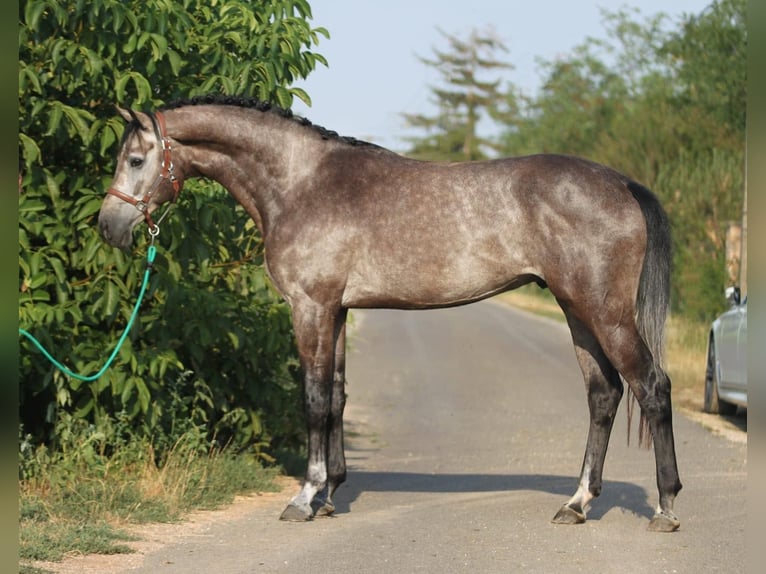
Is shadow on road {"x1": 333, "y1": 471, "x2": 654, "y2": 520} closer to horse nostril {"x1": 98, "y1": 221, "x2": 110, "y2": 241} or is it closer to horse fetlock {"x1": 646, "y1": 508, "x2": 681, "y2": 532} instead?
horse fetlock {"x1": 646, "y1": 508, "x2": 681, "y2": 532}

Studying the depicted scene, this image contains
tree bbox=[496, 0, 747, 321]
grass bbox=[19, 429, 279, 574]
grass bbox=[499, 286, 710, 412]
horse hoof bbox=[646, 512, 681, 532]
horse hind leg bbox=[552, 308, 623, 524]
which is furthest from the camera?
tree bbox=[496, 0, 747, 321]

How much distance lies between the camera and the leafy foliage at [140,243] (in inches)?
349

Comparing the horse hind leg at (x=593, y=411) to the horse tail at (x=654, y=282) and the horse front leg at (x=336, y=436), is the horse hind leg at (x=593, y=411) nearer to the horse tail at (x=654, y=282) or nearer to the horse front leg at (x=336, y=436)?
the horse tail at (x=654, y=282)

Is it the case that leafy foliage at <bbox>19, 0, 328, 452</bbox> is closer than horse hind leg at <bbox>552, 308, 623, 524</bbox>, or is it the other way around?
horse hind leg at <bbox>552, 308, 623, 524</bbox>

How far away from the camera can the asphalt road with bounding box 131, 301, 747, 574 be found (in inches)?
279

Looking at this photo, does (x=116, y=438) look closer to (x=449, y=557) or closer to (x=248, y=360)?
(x=248, y=360)

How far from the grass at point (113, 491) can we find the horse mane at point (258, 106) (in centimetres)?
253

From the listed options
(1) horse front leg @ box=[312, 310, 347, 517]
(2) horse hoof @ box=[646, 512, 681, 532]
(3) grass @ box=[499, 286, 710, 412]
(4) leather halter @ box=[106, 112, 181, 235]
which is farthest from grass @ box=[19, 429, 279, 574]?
(3) grass @ box=[499, 286, 710, 412]

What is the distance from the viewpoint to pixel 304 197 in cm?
858

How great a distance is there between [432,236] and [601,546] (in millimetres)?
2247

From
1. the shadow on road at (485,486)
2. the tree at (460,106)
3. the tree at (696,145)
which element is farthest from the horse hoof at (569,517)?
the tree at (460,106)

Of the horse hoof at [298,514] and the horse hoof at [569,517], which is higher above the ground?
the horse hoof at [569,517]

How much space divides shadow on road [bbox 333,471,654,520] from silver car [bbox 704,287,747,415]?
3575 millimetres

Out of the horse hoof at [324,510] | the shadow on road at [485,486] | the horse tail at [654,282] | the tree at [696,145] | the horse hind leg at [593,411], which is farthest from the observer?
the tree at [696,145]
